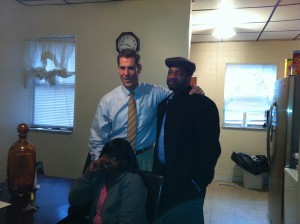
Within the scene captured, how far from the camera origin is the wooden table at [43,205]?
1.23m

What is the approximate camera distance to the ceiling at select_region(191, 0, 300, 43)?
9.28 feet

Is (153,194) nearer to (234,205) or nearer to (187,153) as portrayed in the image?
(187,153)

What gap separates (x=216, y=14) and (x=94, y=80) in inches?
66.9

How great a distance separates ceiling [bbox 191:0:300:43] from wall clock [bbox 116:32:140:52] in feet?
2.55

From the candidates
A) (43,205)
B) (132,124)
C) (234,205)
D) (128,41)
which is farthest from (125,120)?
(234,205)

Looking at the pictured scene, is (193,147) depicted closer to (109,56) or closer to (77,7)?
(109,56)

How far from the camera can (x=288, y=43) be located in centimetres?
427

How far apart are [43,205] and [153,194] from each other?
0.60 meters

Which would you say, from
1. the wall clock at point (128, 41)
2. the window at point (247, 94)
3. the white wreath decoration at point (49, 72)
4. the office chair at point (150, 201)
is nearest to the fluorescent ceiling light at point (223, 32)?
the window at point (247, 94)

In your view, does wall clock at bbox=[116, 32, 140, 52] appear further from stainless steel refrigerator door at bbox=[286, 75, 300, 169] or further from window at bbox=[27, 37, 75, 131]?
stainless steel refrigerator door at bbox=[286, 75, 300, 169]

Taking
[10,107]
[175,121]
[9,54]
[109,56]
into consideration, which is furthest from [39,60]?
[175,121]

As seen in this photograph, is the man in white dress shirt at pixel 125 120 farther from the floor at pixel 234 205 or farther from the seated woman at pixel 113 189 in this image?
the floor at pixel 234 205

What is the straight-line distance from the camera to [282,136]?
8.11 ft

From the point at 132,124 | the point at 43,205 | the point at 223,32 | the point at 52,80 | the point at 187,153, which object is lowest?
the point at 43,205
